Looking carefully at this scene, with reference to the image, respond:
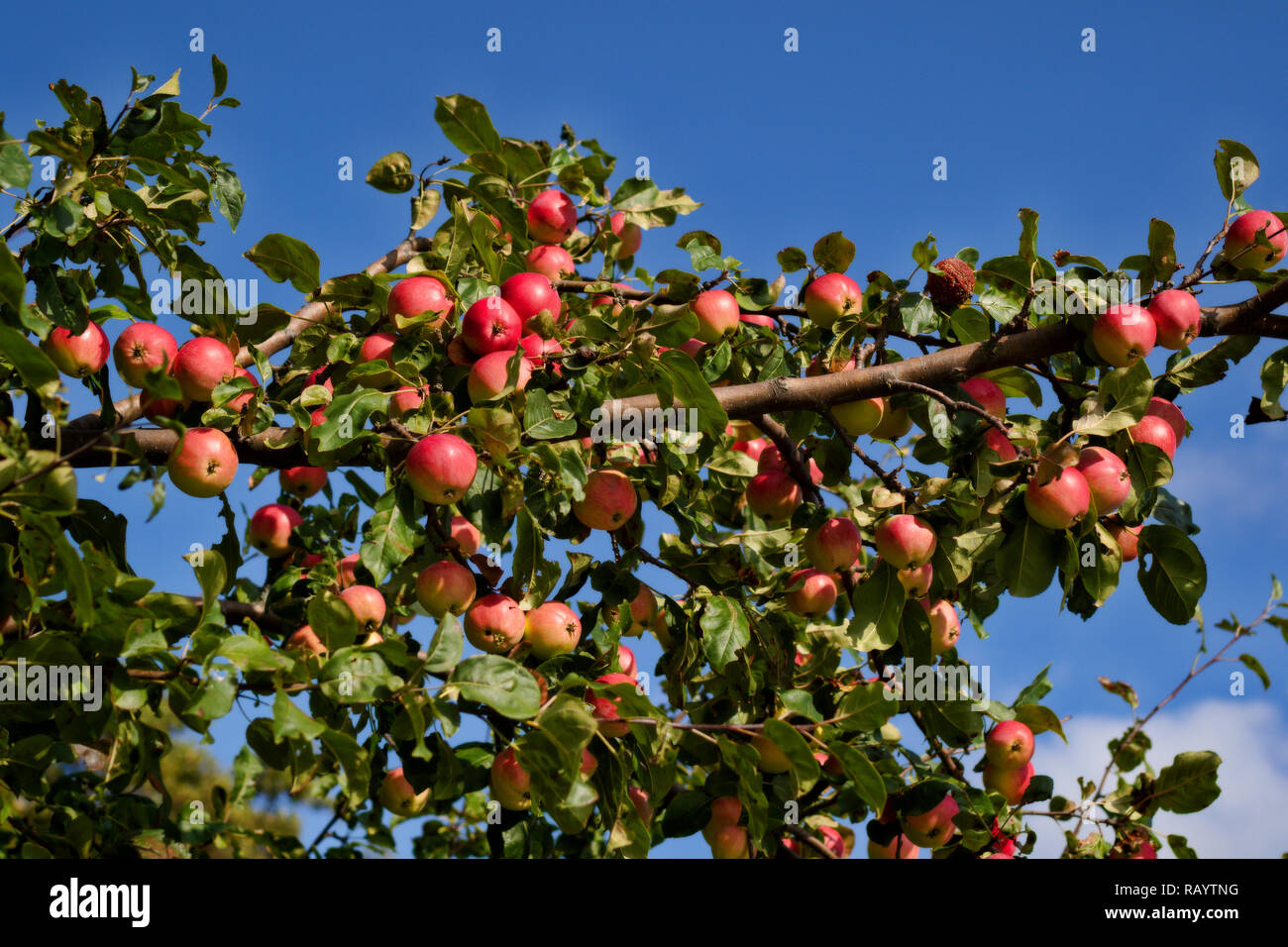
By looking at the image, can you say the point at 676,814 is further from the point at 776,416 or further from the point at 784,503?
the point at 776,416

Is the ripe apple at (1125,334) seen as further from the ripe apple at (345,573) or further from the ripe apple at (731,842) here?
the ripe apple at (345,573)

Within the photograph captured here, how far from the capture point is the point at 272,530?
3.97m

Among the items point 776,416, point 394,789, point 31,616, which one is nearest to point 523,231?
point 776,416

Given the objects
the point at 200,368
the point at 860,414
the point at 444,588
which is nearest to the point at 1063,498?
the point at 860,414

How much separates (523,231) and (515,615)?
43.9 inches

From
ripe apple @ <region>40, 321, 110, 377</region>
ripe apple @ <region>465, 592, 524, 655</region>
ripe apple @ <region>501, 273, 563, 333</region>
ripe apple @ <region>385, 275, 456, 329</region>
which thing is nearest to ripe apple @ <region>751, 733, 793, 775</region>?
ripe apple @ <region>465, 592, 524, 655</region>

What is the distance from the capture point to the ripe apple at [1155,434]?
2617 millimetres

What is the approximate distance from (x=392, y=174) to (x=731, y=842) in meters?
2.40

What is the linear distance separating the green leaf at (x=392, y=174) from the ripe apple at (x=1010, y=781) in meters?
2.74

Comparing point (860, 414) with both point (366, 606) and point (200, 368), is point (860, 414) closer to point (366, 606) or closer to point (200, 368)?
point (366, 606)

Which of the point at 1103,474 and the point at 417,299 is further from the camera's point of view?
the point at 417,299

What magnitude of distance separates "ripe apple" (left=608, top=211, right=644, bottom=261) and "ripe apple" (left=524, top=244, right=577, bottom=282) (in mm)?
330

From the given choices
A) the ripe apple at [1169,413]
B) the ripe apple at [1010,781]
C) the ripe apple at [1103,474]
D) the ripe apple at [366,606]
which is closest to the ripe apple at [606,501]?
the ripe apple at [366,606]
